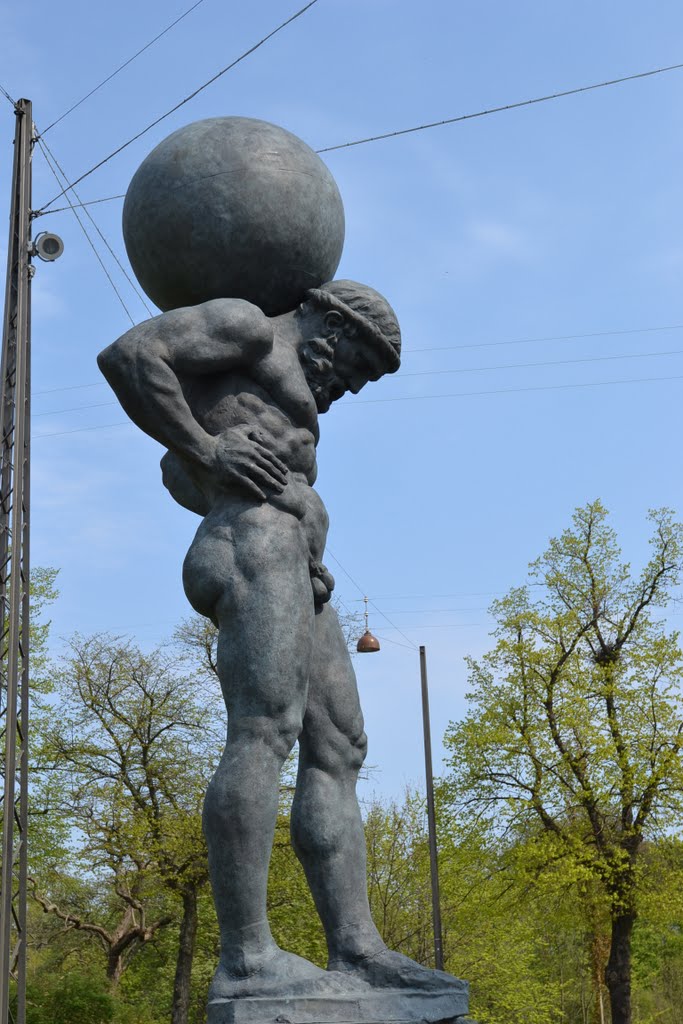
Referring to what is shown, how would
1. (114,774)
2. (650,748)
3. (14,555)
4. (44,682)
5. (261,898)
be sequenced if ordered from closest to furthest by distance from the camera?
1. (261,898)
2. (14,555)
3. (650,748)
4. (44,682)
5. (114,774)

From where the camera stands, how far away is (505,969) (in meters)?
28.9

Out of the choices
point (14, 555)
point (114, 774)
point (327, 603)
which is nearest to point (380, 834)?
point (114, 774)

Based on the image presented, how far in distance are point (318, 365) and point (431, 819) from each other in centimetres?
1903

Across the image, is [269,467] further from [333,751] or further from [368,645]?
[368,645]

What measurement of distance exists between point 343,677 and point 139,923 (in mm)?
28811

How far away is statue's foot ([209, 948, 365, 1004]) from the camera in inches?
155

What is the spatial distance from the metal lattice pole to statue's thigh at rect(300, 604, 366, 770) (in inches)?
355

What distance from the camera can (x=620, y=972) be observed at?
2238 cm

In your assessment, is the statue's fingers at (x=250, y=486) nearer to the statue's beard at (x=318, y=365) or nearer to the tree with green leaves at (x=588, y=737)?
the statue's beard at (x=318, y=365)

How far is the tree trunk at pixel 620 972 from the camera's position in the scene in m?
22.0

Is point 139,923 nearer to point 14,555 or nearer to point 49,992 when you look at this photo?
point 49,992

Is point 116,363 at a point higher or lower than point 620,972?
higher

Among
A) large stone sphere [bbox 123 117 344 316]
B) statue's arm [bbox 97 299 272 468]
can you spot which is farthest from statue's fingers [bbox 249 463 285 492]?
large stone sphere [bbox 123 117 344 316]

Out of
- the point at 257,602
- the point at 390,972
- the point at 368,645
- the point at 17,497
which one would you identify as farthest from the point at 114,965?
the point at 257,602
